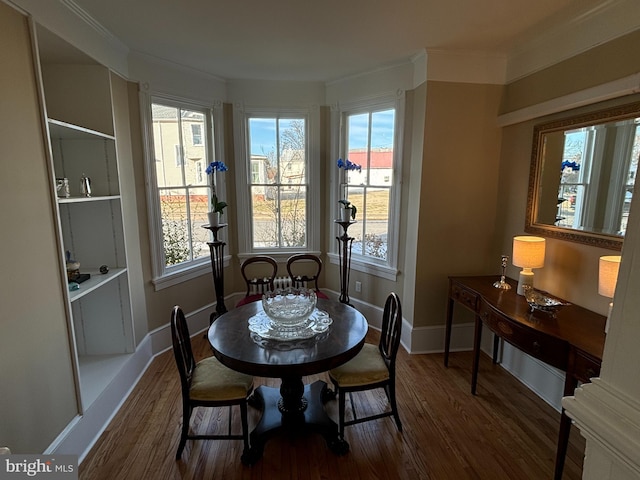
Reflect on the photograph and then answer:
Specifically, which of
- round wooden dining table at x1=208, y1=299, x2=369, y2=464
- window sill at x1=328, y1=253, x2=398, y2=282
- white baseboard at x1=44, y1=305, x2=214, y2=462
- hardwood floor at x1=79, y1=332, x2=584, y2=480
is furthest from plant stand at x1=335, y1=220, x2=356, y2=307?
white baseboard at x1=44, y1=305, x2=214, y2=462

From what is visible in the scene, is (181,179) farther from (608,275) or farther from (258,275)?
(608,275)

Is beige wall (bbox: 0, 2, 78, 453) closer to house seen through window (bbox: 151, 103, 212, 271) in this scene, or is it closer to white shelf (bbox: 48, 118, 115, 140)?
white shelf (bbox: 48, 118, 115, 140)

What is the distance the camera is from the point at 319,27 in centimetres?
229

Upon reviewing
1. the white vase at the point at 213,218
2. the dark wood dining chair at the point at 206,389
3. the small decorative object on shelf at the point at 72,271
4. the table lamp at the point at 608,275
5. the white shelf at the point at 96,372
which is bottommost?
the white shelf at the point at 96,372

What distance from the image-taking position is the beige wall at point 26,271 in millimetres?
1493

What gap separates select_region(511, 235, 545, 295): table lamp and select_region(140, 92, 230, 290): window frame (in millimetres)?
2789

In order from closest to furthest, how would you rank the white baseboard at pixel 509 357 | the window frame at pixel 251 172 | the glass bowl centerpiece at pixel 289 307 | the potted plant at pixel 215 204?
the glass bowl centerpiece at pixel 289 307 < the white baseboard at pixel 509 357 < the potted plant at pixel 215 204 < the window frame at pixel 251 172

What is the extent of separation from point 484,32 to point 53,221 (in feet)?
9.80

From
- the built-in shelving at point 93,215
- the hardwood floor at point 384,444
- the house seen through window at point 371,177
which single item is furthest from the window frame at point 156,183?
the house seen through window at point 371,177

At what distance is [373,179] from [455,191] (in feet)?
2.76

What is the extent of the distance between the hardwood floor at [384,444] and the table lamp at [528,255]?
90 centimetres

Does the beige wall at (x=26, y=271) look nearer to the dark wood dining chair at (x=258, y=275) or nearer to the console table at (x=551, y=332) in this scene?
the dark wood dining chair at (x=258, y=275)

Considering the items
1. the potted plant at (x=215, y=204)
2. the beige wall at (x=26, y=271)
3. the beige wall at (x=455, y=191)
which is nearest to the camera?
the beige wall at (x=26, y=271)

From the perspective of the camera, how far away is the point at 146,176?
289cm
